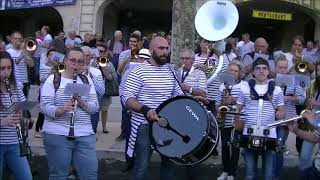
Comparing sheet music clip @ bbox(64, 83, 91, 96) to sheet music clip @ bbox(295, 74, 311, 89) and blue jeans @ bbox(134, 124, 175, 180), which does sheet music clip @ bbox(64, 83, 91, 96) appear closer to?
blue jeans @ bbox(134, 124, 175, 180)

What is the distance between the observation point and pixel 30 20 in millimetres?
25688

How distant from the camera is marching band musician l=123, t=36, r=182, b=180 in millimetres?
6113

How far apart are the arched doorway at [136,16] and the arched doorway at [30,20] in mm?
2573

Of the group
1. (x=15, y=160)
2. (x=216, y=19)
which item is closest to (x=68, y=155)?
(x=15, y=160)

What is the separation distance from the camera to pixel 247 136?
6.67 m

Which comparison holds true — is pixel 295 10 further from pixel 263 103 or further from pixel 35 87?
pixel 263 103

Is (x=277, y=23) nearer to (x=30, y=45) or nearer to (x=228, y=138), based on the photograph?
(x=30, y=45)

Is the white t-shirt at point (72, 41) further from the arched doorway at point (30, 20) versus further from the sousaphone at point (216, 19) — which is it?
the arched doorway at point (30, 20)

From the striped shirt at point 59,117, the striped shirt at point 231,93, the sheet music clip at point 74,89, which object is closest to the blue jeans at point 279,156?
the striped shirt at point 231,93

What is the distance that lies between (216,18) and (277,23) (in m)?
15.0

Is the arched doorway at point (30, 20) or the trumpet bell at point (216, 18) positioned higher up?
the arched doorway at point (30, 20)

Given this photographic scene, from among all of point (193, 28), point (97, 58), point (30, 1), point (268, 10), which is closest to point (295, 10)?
point (268, 10)

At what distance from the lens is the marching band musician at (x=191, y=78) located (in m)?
7.89

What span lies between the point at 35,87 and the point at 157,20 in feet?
42.1
